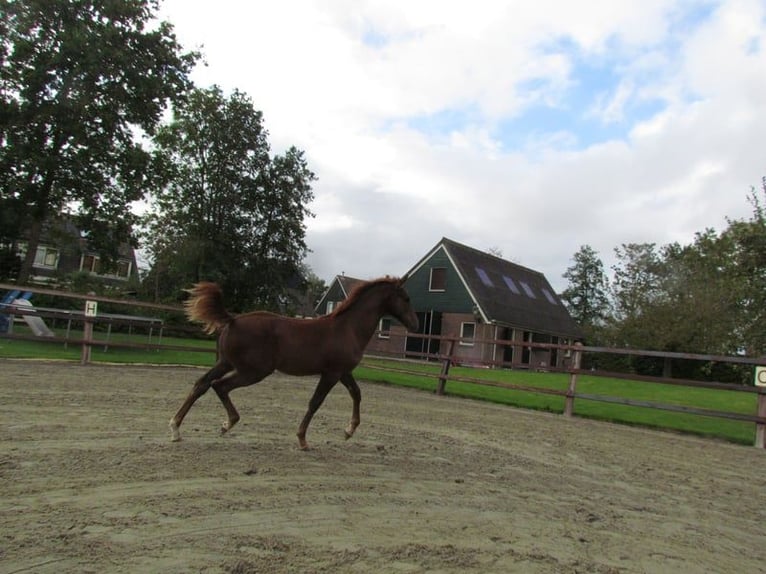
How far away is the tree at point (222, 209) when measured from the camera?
104 feet

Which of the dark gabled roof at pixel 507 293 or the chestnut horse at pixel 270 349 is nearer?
the chestnut horse at pixel 270 349

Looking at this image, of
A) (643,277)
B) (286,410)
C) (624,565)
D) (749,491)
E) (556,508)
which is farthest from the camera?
(643,277)

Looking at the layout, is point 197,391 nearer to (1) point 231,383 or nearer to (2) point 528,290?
(1) point 231,383

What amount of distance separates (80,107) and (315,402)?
19560 mm

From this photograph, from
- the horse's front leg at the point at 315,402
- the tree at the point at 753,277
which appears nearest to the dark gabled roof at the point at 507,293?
the tree at the point at 753,277

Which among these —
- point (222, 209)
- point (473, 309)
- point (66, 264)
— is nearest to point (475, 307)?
point (473, 309)

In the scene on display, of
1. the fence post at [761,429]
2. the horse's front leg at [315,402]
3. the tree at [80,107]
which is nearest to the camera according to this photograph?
the horse's front leg at [315,402]

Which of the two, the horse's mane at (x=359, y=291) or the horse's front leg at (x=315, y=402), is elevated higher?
→ the horse's mane at (x=359, y=291)

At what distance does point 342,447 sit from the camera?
5.68 m

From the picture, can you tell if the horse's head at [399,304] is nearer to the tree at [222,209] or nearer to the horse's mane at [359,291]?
the horse's mane at [359,291]

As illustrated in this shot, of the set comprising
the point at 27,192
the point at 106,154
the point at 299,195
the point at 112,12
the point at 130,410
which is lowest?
the point at 130,410

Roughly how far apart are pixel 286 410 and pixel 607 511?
4.89 meters

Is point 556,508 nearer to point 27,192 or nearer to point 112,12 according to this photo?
point 27,192

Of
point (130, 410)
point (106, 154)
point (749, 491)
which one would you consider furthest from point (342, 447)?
point (106, 154)
